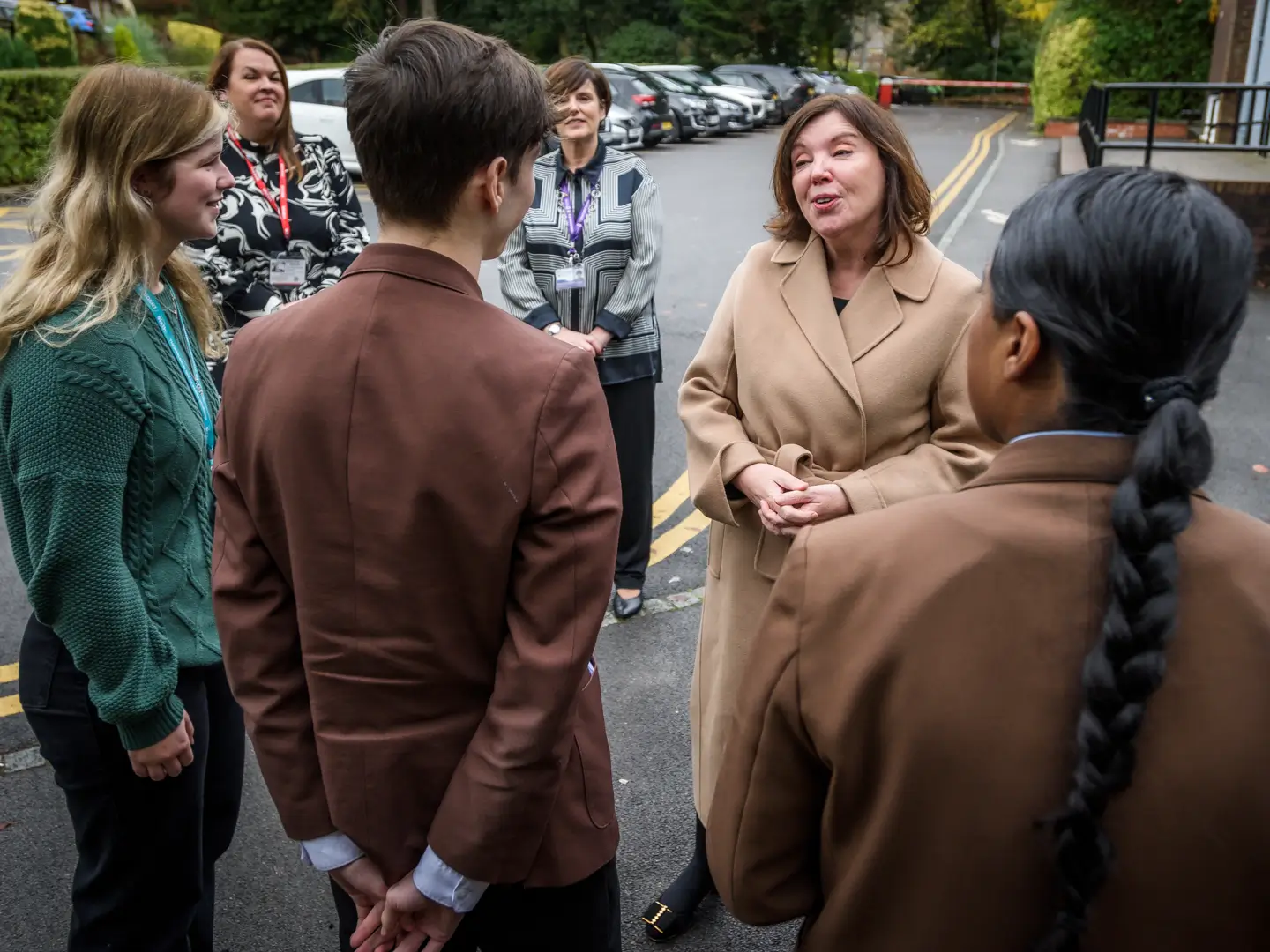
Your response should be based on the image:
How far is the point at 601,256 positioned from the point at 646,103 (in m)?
19.5

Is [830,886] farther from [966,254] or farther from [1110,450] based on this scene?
[966,254]

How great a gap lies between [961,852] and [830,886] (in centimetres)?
23

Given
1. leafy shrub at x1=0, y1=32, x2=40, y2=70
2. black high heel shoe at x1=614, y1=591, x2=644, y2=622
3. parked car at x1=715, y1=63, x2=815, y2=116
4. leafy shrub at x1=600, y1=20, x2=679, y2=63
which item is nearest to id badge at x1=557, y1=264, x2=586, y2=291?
black high heel shoe at x1=614, y1=591, x2=644, y2=622

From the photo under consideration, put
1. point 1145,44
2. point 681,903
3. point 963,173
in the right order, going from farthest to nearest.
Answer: point 1145,44, point 963,173, point 681,903

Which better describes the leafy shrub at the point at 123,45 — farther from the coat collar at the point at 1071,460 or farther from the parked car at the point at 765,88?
the coat collar at the point at 1071,460

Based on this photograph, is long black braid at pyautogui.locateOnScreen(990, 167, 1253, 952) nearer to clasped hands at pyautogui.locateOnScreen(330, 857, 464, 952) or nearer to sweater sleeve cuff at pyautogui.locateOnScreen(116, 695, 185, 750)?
clasped hands at pyautogui.locateOnScreen(330, 857, 464, 952)

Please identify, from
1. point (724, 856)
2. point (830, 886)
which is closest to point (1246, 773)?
point (830, 886)

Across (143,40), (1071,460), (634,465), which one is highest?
(143,40)

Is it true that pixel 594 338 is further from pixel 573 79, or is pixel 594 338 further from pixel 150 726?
pixel 150 726

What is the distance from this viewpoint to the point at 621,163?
4398 mm

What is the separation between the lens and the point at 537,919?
1.76 metres

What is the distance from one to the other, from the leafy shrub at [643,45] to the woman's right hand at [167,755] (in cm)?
4402

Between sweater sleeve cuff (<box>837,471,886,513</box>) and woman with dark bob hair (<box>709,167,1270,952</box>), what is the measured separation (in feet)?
3.53

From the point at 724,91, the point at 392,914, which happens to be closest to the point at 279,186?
the point at 392,914
